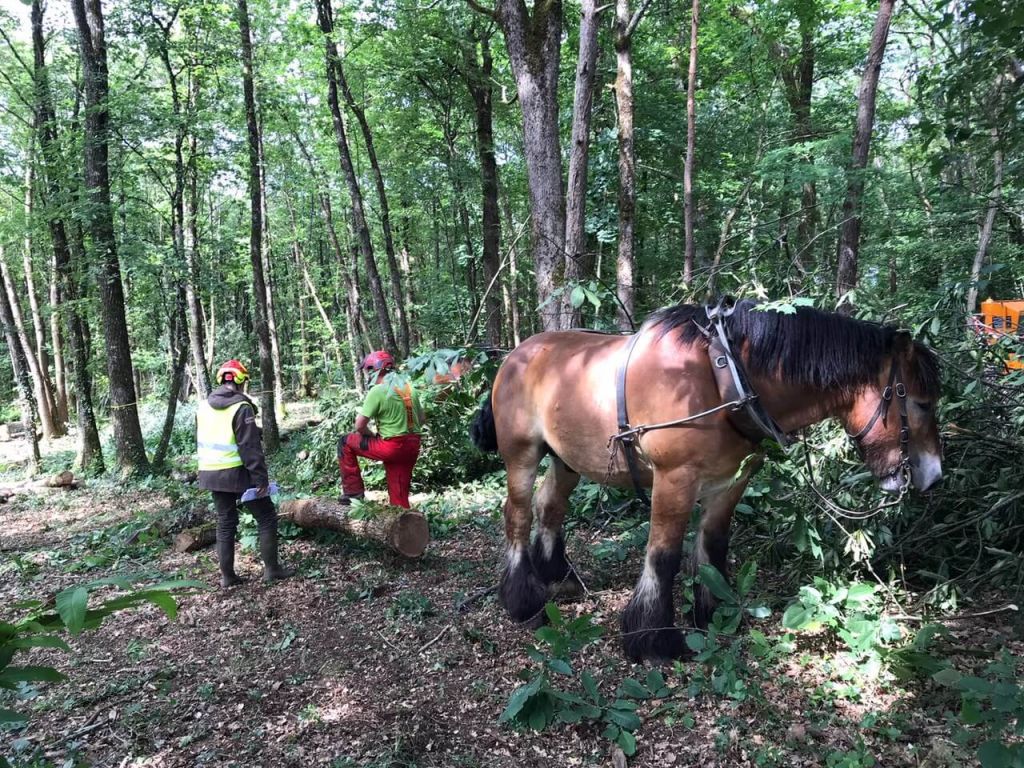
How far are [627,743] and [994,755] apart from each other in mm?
1367

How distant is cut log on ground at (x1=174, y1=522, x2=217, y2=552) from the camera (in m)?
5.95

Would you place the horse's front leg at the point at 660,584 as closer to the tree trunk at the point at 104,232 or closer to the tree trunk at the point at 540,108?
the tree trunk at the point at 540,108

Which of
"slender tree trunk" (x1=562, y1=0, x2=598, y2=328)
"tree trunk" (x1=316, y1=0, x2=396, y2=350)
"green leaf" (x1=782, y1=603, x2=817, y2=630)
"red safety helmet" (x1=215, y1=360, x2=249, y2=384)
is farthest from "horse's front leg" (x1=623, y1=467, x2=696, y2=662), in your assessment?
"tree trunk" (x1=316, y1=0, x2=396, y2=350)

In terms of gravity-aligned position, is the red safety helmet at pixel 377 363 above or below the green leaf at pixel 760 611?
above

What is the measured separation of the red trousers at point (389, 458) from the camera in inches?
240

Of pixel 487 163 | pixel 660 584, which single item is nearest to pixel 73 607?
pixel 660 584

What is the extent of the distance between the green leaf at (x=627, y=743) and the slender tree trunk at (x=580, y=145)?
13.0 feet

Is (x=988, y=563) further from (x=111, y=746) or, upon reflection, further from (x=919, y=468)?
(x=111, y=746)

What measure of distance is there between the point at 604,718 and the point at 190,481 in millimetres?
9067

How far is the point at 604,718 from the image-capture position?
288 centimetres

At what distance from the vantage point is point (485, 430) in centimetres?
460

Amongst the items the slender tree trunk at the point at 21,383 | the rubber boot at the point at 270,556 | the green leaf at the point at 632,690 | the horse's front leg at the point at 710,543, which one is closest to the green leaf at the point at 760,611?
the horse's front leg at the point at 710,543

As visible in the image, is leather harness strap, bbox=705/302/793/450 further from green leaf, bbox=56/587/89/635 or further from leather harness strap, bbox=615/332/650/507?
green leaf, bbox=56/587/89/635

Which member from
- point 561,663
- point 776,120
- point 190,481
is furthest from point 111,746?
point 776,120
